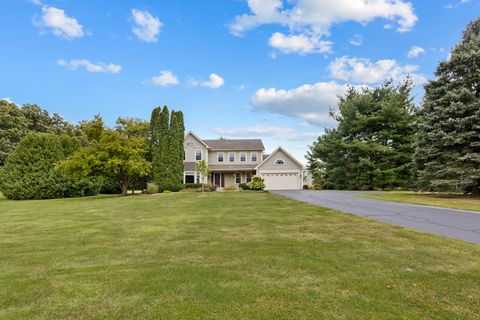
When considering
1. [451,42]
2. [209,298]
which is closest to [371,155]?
[451,42]

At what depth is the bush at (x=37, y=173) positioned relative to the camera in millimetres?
23094

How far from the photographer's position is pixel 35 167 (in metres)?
23.8

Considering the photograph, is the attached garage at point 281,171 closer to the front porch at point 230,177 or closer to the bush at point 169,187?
the front porch at point 230,177

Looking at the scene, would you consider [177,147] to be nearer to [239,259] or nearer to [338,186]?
[338,186]

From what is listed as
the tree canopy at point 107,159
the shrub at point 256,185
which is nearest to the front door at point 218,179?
the shrub at point 256,185

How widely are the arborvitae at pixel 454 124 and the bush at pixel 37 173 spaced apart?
93.4 ft

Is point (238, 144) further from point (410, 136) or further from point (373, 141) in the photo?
point (410, 136)

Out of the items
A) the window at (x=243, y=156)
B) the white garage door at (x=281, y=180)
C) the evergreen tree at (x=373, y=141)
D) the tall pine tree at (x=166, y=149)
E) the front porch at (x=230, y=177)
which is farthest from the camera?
the window at (x=243, y=156)

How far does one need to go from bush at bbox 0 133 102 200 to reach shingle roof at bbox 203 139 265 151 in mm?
16239

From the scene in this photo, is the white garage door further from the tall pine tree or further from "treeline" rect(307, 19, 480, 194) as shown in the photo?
the tall pine tree

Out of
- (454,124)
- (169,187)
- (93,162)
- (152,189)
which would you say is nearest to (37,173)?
(93,162)

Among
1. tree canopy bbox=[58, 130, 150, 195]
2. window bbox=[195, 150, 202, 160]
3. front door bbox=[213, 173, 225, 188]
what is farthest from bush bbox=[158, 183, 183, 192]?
front door bbox=[213, 173, 225, 188]

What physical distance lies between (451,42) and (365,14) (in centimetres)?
857

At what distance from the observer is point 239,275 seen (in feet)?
13.3
